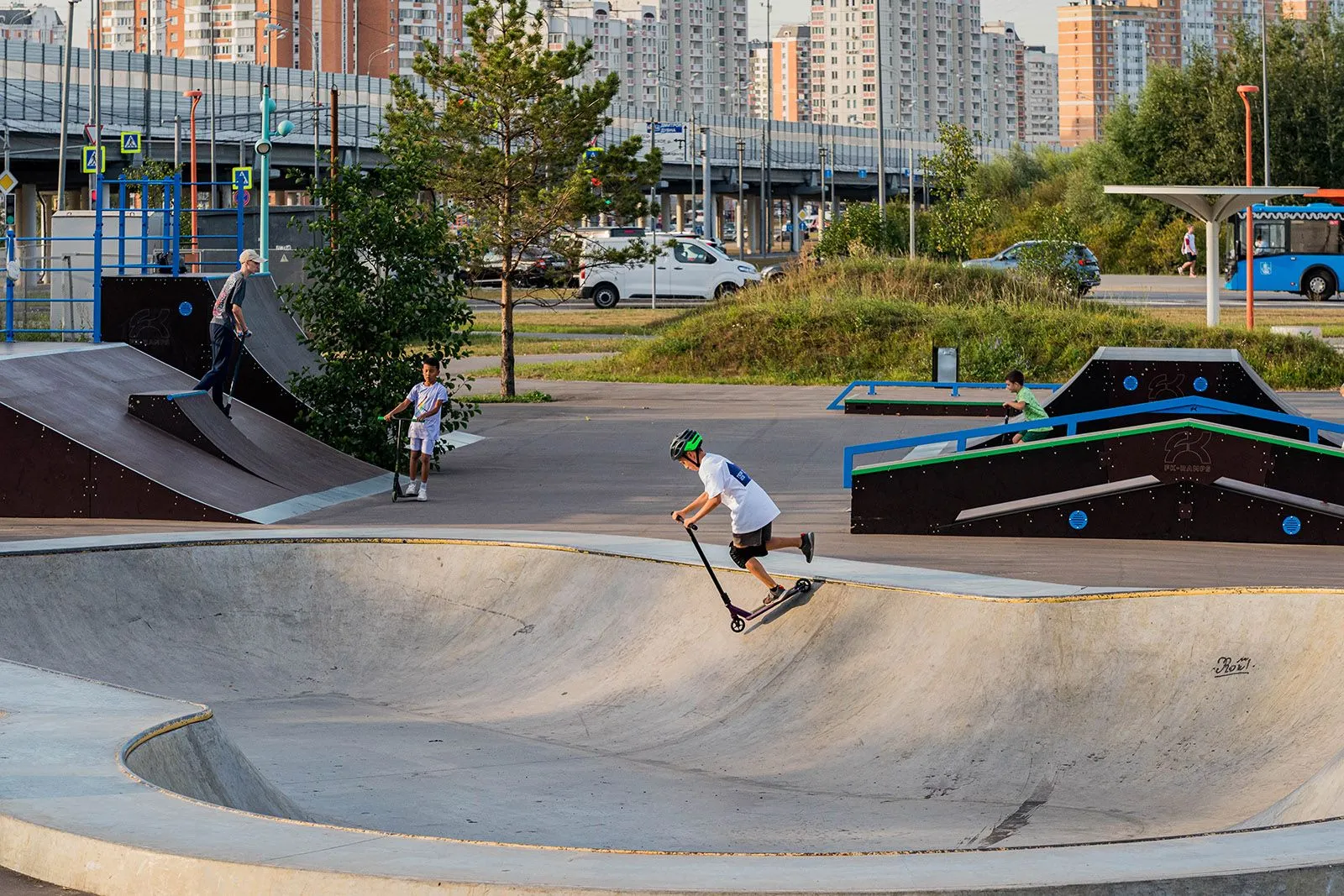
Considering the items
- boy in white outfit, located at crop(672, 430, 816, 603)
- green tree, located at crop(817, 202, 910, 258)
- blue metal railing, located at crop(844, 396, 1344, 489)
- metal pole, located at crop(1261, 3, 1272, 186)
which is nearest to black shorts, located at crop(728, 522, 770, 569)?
boy in white outfit, located at crop(672, 430, 816, 603)

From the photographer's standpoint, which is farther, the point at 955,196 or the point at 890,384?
the point at 955,196

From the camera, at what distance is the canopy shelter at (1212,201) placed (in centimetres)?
2562

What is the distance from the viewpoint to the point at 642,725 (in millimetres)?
8641

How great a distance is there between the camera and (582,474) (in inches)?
672

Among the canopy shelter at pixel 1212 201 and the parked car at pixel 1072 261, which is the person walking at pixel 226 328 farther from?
the parked car at pixel 1072 261

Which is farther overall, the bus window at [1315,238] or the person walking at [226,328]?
the bus window at [1315,238]

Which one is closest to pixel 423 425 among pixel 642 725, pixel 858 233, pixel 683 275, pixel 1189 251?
pixel 642 725

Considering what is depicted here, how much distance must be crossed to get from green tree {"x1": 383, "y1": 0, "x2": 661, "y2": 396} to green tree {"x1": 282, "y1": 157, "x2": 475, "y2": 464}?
5927 mm

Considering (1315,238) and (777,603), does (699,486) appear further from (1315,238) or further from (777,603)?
(1315,238)

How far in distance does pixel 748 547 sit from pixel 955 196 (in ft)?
118

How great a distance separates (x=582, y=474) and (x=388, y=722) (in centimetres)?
834

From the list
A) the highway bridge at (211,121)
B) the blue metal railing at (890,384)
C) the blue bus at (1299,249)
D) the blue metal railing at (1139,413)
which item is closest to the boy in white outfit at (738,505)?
the blue metal railing at (1139,413)

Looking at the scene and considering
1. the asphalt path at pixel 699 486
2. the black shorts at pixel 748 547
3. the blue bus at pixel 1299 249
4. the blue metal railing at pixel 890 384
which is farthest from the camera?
the blue bus at pixel 1299 249

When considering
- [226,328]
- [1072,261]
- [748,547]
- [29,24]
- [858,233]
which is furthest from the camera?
[29,24]
